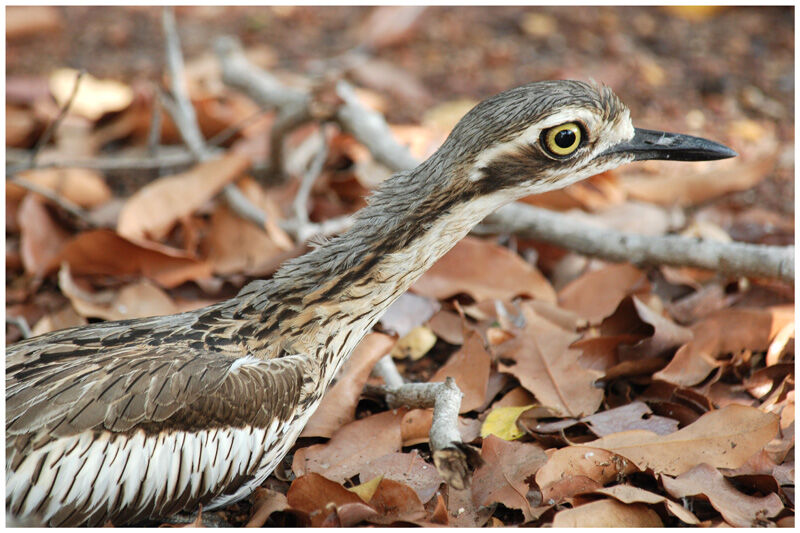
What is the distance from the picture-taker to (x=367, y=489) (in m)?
3.13

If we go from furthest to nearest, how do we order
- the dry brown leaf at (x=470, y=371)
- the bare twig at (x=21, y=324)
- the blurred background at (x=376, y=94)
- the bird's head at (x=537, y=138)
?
the blurred background at (x=376, y=94)
the bare twig at (x=21, y=324)
the dry brown leaf at (x=470, y=371)
the bird's head at (x=537, y=138)

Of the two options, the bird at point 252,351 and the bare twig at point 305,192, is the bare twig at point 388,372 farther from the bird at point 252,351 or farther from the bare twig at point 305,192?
the bare twig at point 305,192

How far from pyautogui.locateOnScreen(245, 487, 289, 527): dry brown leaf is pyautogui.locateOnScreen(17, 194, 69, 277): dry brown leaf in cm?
192

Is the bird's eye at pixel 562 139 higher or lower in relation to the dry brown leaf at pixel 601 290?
higher

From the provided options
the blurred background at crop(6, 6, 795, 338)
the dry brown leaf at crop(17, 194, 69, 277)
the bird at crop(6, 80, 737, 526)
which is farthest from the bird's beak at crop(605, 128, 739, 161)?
the dry brown leaf at crop(17, 194, 69, 277)

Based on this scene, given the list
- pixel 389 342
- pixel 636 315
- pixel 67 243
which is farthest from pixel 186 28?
pixel 636 315

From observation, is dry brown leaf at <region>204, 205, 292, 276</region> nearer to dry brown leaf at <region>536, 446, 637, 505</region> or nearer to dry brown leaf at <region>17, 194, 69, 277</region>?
dry brown leaf at <region>17, 194, 69, 277</region>

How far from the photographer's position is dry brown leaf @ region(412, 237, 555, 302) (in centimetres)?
437

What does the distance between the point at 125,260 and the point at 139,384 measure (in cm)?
159

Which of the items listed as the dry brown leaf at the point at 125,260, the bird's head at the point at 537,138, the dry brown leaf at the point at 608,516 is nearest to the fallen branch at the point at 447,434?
the dry brown leaf at the point at 608,516

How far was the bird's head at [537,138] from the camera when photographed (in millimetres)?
2992

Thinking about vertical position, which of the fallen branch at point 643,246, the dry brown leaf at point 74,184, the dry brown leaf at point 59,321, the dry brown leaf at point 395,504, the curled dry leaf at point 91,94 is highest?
the curled dry leaf at point 91,94

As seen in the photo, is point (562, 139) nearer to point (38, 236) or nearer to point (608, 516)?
point (608, 516)

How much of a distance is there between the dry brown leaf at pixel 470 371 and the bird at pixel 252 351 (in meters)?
0.59
